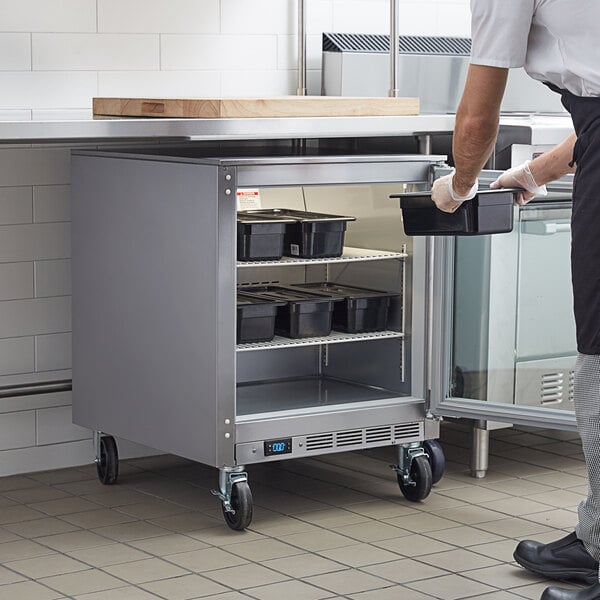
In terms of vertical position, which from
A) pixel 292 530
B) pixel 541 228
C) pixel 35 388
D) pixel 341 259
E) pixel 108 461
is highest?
pixel 541 228

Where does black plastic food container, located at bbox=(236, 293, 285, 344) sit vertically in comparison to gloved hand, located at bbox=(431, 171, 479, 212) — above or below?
below

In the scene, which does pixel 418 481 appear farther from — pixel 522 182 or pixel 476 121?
pixel 476 121

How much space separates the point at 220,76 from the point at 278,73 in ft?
0.81

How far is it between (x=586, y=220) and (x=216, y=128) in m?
1.21

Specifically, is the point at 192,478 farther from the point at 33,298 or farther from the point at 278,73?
the point at 278,73

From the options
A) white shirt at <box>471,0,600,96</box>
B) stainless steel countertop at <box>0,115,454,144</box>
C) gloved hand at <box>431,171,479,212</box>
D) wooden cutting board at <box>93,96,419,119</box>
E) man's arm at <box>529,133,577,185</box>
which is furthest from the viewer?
wooden cutting board at <box>93,96,419,119</box>

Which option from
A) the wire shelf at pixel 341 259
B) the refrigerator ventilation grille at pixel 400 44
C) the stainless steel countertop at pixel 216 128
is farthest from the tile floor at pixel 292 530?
the refrigerator ventilation grille at pixel 400 44

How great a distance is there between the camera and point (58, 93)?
431 centimetres

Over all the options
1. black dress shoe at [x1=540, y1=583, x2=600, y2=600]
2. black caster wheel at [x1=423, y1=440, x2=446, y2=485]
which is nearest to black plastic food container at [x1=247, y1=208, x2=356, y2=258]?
black caster wheel at [x1=423, y1=440, x2=446, y2=485]

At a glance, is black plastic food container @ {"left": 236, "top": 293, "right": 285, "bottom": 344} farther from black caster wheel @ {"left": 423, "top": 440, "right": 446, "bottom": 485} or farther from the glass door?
black caster wheel @ {"left": 423, "top": 440, "right": 446, "bottom": 485}

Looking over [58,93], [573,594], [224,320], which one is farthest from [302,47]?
[573,594]

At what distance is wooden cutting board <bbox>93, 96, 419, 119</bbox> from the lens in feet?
12.1

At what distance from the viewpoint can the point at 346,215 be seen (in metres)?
4.43

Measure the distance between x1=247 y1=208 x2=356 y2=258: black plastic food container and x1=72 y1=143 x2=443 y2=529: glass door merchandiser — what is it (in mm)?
36
